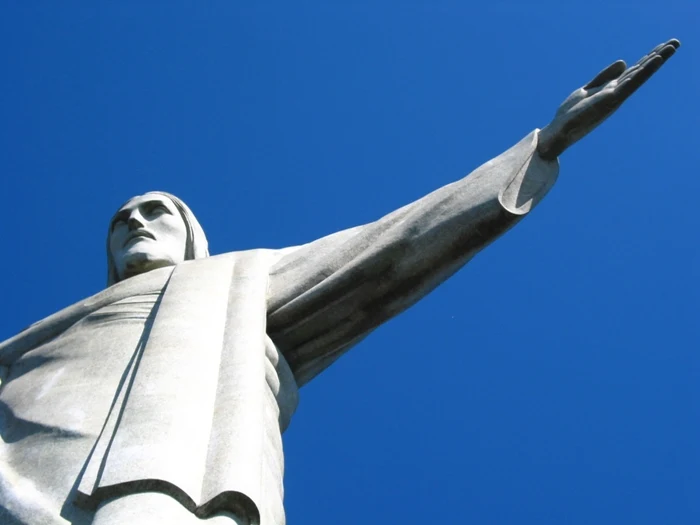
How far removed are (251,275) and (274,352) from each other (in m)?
0.55

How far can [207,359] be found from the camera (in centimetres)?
776

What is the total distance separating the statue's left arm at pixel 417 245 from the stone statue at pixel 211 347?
0.4 inches

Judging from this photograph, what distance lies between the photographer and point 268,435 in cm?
805

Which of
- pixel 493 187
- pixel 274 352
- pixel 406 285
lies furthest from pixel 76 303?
pixel 493 187

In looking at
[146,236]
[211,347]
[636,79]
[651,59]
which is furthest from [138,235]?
[651,59]

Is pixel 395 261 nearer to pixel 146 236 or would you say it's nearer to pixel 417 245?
pixel 417 245

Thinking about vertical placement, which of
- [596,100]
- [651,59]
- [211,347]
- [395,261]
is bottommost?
[211,347]

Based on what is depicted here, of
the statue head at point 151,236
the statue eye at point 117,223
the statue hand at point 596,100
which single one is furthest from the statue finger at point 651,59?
the statue eye at point 117,223

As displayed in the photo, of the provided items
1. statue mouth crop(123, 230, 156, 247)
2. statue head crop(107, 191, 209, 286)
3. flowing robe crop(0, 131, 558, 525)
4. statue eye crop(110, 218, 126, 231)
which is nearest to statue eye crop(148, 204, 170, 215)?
statue head crop(107, 191, 209, 286)

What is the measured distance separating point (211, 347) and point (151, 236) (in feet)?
8.93

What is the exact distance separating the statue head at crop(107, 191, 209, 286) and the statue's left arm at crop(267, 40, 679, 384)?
130cm

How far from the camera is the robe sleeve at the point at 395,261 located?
29.3 feet

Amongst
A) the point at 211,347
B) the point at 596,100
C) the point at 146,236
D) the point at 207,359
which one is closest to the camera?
the point at 207,359

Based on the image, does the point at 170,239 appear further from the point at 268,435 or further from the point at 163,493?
the point at 163,493
